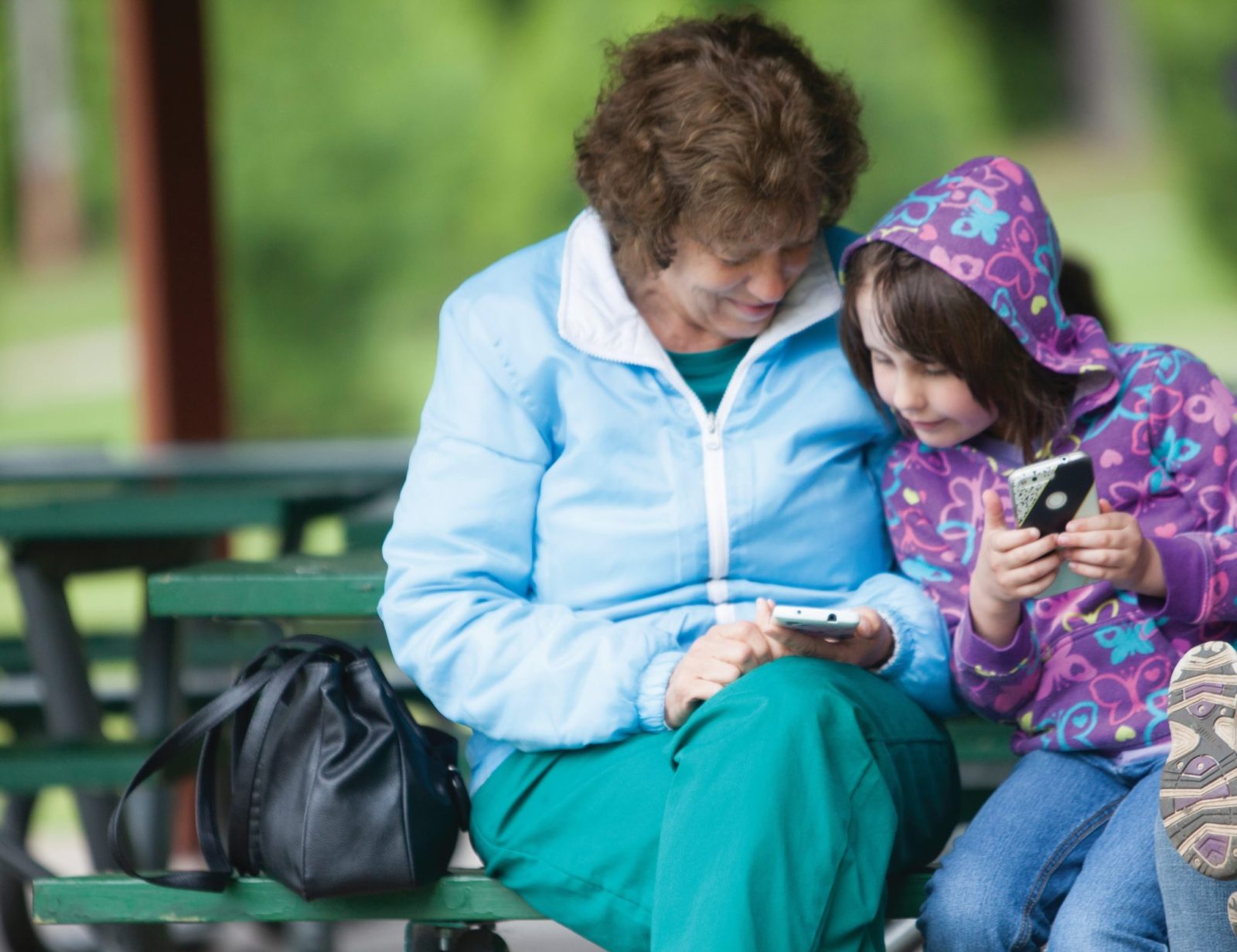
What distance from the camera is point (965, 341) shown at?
1947mm

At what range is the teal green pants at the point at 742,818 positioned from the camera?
5.24ft

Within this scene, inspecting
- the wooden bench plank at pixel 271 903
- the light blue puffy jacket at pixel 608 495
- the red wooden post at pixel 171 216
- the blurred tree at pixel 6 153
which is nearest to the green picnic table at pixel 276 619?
the wooden bench plank at pixel 271 903

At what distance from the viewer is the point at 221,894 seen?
6.47ft

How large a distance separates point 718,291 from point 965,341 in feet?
1.05

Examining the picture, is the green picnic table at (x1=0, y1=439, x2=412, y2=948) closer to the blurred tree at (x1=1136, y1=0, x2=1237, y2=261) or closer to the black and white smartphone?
the black and white smartphone

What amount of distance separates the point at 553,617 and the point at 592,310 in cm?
41

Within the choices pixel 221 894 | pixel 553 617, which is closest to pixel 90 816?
pixel 221 894

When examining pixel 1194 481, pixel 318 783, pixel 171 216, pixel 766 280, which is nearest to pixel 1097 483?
pixel 1194 481

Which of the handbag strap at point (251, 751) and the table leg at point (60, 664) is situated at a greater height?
the handbag strap at point (251, 751)

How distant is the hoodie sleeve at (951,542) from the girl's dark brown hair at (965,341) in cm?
10

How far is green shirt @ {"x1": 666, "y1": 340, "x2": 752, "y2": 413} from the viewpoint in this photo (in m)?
2.12

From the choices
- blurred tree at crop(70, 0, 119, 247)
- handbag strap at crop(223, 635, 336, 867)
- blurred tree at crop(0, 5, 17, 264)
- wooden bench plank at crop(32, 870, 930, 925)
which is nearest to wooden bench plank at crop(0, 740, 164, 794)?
wooden bench plank at crop(32, 870, 930, 925)

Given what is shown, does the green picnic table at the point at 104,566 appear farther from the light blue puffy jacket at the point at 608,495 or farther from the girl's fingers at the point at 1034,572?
the girl's fingers at the point at 1034,572

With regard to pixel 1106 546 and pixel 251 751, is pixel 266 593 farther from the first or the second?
pixel 1106 546
